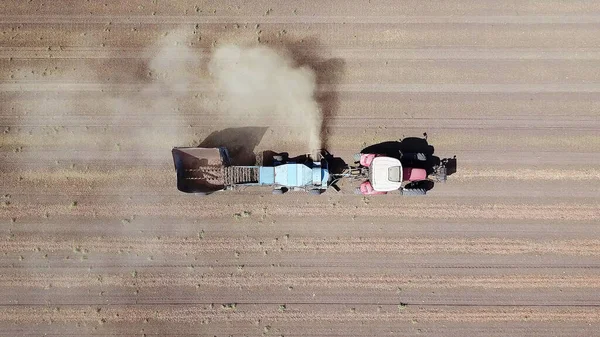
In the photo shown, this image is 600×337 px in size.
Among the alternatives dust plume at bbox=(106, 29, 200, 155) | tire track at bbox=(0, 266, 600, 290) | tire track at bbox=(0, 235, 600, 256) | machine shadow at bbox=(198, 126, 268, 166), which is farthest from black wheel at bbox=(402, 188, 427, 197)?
dust plume at bbox=(106, 29, 200, 155)

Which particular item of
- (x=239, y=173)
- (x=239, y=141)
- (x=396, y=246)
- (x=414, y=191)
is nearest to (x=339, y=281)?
(x=396, y=246)

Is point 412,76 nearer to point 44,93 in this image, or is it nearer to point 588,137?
point 588,137

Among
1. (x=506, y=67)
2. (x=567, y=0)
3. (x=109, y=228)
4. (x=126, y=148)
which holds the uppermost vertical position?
(x=567, y=0)

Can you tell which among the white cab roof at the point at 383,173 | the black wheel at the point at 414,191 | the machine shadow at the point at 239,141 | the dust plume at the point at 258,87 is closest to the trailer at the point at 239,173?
the machine shadow at the point at 239,141

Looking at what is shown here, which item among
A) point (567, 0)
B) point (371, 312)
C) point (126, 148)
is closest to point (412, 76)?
point (567, 0)

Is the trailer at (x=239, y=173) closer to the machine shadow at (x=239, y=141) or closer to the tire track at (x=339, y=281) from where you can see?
the machine shadow at (x=239, y=141)

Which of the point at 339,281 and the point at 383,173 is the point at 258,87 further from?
the point at 339,281
